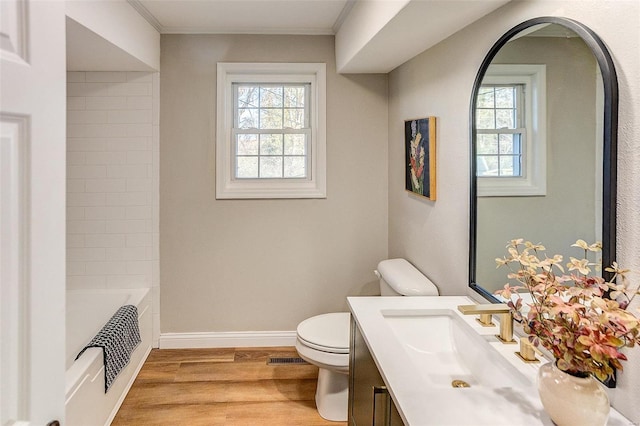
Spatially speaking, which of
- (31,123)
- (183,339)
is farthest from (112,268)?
(31,123)

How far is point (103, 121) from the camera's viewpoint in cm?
315

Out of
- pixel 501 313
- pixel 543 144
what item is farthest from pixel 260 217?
pixel 543 144

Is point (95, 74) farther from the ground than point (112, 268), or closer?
farther from the ground

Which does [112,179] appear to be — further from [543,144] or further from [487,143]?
[543,144]

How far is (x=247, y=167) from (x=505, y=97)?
211 cm

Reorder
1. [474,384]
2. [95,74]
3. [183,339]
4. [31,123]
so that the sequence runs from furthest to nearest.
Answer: [183,339] → [95,74] → [474,384] → [31,123]

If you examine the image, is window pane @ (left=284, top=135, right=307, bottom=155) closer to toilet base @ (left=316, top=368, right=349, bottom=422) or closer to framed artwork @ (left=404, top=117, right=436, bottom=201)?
framed artwork @ (left=404, top=117, right=436, bottom=201)

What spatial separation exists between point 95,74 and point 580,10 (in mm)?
2945

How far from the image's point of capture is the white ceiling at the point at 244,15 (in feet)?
8.77

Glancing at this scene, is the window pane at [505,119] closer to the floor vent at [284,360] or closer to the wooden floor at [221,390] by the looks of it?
the wooden floor at [221,390]

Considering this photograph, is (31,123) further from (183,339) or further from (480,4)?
(183,339)

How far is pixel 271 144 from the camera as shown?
11.1 ft

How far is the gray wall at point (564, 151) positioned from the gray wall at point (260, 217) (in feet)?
5.84

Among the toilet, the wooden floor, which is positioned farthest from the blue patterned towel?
the toilet
